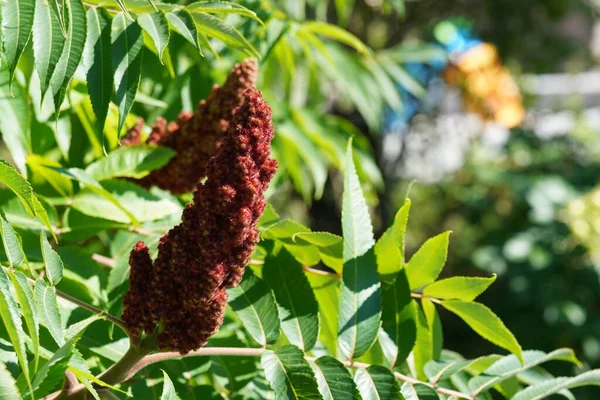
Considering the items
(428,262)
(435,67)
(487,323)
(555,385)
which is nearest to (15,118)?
(428,262)

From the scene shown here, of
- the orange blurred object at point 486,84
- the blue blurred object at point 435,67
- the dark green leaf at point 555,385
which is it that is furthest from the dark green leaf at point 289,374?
the orange blurred object at point 486,84

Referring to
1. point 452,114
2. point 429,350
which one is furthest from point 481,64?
point 429,350

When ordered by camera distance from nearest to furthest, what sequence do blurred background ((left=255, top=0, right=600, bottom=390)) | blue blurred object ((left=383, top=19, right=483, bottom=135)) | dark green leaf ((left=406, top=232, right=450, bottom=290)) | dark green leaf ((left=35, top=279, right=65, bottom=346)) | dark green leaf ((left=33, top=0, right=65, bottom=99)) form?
1. dark green leaf ((left=35, top=279, right=65, bottom=346))
2. dark green leaf ((left=33, top=0, right=65, bottom=99))
3. dark green leaf ((left=406, top=232, right=450, bottom=290))
4. blurred background ((left=255, top=0, right=600, bottom=390))
5. blue blurred object ((left=383, top=19, right=483, bottom=135))

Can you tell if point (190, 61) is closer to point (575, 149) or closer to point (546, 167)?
point (546, 167)

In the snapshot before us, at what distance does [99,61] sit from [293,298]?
1.64 feet

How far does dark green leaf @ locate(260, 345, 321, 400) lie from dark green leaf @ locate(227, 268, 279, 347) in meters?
0.07

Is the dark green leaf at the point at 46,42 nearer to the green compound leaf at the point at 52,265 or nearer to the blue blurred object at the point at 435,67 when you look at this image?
the green compound leaf at the point at 52,265

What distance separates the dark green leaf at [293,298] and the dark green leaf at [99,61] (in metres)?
0.38

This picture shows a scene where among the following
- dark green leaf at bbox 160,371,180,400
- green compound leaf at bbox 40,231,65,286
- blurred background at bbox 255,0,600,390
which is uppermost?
green compound leaf at bbox 40,231,65,286

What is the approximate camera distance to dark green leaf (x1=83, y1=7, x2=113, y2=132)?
1242 mm

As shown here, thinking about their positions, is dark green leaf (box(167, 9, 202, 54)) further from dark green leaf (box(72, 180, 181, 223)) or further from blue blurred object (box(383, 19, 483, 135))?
blue blurred object (box(383, 19, 483, 135))

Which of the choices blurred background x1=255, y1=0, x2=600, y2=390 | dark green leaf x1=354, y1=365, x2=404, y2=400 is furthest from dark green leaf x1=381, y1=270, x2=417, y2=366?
blurred background x1=255, y1=0, x2=600, y2=390

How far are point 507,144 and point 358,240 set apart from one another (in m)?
5.22

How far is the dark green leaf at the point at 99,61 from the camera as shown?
4.08 feet
